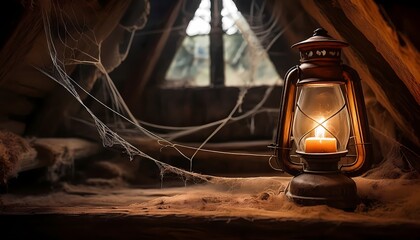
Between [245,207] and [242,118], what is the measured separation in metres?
1.47

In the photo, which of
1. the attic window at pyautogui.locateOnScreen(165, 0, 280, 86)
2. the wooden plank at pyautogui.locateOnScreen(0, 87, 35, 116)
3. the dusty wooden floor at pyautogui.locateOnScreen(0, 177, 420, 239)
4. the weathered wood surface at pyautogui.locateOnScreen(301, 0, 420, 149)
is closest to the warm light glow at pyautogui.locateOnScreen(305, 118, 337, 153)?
the dusty wooden floor at pyautogui.locateOnScreen(0, 177, 420, 239)

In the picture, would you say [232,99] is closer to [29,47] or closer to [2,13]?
[29,47]

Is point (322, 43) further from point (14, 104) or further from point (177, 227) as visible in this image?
point (14, 104)

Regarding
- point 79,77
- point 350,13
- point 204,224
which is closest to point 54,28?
point 79,77

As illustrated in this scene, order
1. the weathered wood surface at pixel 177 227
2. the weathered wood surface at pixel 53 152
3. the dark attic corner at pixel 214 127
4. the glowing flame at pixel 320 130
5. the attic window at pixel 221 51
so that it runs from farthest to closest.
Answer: the attic window at pixel 221 51 → the weathered wood surface at pixel 53 152 → the glowing flame at pixel 320 130 → the dark attic corner at pixel 214 127 → the weathered wood surface at pixel 177 227

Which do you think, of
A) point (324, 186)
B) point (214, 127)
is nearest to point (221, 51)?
point (214, 127)

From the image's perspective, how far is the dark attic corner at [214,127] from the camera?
1.23 metres

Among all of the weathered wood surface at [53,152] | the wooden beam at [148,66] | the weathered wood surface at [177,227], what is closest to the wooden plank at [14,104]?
the weathered wood surface at [53,152]

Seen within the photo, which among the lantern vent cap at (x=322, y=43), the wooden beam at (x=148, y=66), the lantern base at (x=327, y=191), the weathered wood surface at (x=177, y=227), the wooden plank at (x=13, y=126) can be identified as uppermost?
the wooden beam at (x=148, y=66)

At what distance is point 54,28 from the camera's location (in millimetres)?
1664

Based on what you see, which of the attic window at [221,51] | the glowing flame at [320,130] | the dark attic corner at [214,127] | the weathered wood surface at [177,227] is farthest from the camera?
the attic window at [221,51]

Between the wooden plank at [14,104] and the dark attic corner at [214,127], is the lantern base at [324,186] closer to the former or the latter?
the dark attic corner at [214,127]

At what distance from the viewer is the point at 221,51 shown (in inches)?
113

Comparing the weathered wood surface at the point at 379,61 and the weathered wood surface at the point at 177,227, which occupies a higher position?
the weathered wood surface at the point at 379,61
